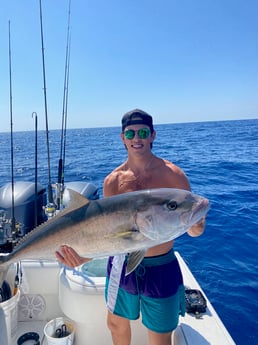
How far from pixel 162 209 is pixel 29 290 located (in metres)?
2.47

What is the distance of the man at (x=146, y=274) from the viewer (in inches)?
84.7

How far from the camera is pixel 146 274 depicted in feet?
7.12

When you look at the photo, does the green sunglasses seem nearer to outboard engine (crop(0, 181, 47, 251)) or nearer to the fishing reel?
the fishing reel

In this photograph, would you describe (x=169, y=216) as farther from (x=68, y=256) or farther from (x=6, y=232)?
(x=6, y=232)

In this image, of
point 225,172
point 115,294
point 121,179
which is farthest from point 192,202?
point 225,172

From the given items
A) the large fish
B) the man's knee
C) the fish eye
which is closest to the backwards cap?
the large fish

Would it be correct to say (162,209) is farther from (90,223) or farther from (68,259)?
(68,259)

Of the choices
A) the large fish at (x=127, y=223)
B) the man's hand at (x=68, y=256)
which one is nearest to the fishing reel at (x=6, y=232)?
the man's hand at (x=68, y=256)

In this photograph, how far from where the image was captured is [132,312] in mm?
2252

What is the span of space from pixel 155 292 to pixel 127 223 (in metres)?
0.80

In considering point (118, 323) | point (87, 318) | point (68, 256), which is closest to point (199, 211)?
point (68, 256)

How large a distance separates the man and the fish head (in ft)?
1.31

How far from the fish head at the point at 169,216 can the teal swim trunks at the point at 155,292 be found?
1.90 ft

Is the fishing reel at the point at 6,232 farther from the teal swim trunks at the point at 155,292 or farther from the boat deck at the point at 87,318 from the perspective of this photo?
the teal swim trunks at the point at 155,292
